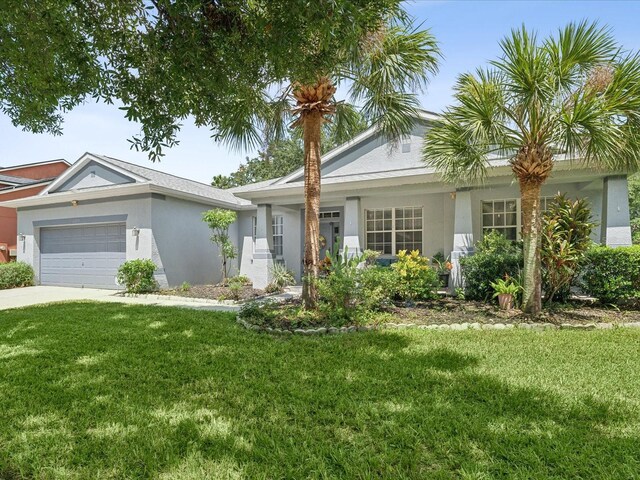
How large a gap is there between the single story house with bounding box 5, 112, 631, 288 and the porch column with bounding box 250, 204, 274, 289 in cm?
4

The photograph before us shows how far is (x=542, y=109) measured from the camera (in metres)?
7.11

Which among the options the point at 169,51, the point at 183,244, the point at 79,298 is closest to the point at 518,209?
the point at 169,51

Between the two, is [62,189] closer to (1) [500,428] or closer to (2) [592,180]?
(1) [500,428]

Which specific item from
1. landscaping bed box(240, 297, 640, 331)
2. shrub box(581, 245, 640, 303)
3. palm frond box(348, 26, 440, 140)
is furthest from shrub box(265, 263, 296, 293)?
shrub box(581, 245, 640, 303)

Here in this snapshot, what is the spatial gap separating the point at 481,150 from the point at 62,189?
16.9m

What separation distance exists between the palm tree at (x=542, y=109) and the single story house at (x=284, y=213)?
2.21 metres

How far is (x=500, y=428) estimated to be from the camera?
321cm

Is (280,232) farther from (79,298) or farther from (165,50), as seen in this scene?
(165,50)

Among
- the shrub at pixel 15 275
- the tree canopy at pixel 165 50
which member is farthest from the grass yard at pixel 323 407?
the shrub at pixel 15 275

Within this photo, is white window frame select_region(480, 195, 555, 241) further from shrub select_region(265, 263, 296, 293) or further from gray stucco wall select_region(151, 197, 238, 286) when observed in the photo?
gray stucco wall select_region(151, 197, 238, 286)

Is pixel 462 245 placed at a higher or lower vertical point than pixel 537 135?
lower

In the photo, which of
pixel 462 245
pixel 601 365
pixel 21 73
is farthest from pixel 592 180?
pixel 21 73

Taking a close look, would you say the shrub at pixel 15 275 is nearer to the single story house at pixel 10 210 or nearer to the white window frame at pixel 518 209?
the single story house at pixel 10 210

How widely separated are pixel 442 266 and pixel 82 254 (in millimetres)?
14553
